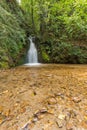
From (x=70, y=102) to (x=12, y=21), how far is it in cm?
750

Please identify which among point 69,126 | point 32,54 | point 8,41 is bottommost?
point 69,126

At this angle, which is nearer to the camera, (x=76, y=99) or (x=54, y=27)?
(x=76, y=99)

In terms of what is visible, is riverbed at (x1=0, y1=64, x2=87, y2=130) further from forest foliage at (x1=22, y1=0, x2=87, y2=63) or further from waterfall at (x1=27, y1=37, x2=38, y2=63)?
waterfall at (x1=27, y1=37, x2=38, y2=63)

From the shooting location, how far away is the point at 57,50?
1120cm

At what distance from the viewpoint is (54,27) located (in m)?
11.6

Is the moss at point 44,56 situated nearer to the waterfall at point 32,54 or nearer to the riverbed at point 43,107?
the waterfall at point 32,54

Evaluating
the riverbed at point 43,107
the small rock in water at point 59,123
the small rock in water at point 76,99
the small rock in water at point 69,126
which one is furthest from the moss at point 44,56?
the small rock in water at point 69,126

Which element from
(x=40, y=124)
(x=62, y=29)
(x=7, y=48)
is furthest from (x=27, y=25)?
(x=40, y=124)

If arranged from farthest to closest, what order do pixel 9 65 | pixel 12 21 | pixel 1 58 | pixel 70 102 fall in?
pixel 12 21, pixel 9 65, pixel 1 58, pixel 70 102

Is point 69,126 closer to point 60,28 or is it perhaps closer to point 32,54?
point 32,54

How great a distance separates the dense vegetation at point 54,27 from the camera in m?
10.7

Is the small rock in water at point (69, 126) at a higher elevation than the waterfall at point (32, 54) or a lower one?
lower

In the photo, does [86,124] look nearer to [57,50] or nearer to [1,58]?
[1,58]

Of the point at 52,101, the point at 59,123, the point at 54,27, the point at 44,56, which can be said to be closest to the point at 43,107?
the point at 52,101
